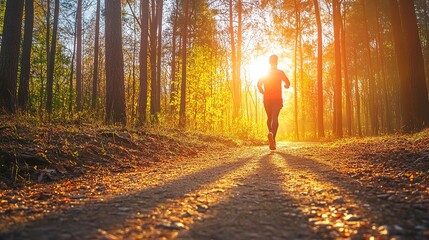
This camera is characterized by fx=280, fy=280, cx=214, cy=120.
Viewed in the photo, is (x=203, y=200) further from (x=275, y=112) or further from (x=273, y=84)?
(x=273, y=84)

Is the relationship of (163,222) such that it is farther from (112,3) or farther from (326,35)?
(326,35)

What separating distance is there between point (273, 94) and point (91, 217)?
619 cm

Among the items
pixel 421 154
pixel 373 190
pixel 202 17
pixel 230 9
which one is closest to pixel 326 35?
pixel 230 9

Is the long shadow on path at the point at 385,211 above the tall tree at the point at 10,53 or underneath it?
underneath

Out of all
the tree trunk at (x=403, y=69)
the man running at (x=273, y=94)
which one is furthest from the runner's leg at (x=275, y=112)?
the tree trunk at (x=403, y=69)

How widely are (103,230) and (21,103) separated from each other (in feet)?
27.3

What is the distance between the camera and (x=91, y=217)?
1711 mm

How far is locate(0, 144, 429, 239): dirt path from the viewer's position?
1432 millimetres

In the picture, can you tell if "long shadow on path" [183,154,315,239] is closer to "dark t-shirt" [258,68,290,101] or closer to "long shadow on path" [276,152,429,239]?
"long shadow on path" [276,152,429,239]

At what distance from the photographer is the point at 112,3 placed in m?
8.17

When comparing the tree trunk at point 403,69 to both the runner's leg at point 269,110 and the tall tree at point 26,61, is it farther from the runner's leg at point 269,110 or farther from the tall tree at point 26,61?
the tall tree at point 26,61

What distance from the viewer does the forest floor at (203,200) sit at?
146 centimetres

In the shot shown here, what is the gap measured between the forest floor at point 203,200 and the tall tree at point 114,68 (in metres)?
3.74

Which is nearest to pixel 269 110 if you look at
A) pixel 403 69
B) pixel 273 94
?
pixel 273 94
